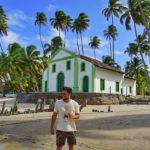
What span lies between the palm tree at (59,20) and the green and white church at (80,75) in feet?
82.3

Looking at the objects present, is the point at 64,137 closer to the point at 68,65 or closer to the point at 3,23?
the point at 68,65

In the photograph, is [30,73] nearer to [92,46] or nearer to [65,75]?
[65,75]

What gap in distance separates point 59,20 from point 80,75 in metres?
32.0

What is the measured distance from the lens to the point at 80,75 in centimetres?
4328

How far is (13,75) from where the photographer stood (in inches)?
2346

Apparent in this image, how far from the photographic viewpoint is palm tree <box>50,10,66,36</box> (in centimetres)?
7262

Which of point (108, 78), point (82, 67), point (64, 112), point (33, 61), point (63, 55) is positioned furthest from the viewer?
point (33, 61)

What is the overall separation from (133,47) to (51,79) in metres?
24.9

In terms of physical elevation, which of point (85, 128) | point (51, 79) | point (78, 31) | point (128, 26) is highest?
point (78, 31)

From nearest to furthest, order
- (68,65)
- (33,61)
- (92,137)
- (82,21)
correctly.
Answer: (92,137), (68,65), (33,61), (82,21)

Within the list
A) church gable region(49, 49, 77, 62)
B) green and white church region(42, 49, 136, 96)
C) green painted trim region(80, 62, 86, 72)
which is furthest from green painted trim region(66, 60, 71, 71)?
green painted trim region(80, 62, 86, 72)

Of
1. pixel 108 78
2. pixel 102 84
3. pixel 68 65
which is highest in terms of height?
pixel 68 65

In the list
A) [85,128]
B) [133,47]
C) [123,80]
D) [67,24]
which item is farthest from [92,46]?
[85,128]

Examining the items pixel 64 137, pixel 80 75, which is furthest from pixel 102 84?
pixel 64 137
